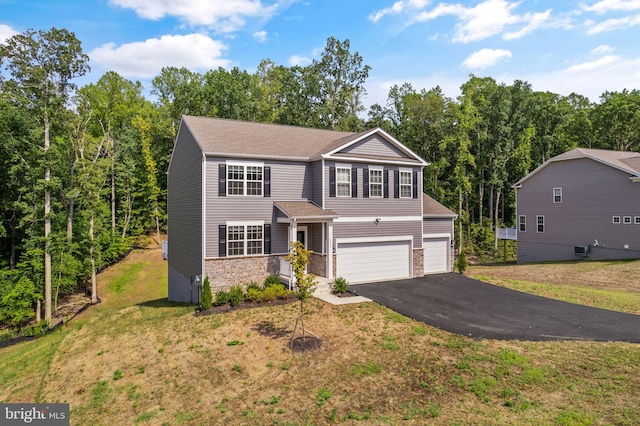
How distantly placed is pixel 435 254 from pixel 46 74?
25.1 metres

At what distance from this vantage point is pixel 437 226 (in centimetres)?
2112

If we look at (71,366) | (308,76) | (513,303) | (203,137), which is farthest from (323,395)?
(308,76)

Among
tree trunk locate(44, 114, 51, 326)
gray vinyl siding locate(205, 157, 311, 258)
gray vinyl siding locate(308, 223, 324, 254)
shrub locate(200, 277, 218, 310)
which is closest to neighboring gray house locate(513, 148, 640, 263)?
gray vinyl siding locate(308, 223, 324, 254)

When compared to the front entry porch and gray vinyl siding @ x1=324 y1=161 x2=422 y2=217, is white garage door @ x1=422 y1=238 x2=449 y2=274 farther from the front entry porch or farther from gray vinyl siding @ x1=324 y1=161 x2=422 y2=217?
the front entry porch

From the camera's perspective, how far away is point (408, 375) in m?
8.74

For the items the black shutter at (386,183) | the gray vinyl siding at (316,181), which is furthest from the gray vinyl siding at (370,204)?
the gray vinyl siding at (316,181)

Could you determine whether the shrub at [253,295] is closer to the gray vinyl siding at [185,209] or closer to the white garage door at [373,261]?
the gray vinyl siding at [185,209]

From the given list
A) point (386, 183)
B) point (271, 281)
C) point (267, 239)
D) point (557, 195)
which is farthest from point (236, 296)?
point (557, 195)

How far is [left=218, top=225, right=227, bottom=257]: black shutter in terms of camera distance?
1606 centimetres

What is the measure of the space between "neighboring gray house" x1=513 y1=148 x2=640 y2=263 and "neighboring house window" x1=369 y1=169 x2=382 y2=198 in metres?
18.4

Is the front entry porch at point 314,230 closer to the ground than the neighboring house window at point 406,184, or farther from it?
closer to the ground

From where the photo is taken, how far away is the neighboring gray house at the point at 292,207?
16.3 meters
